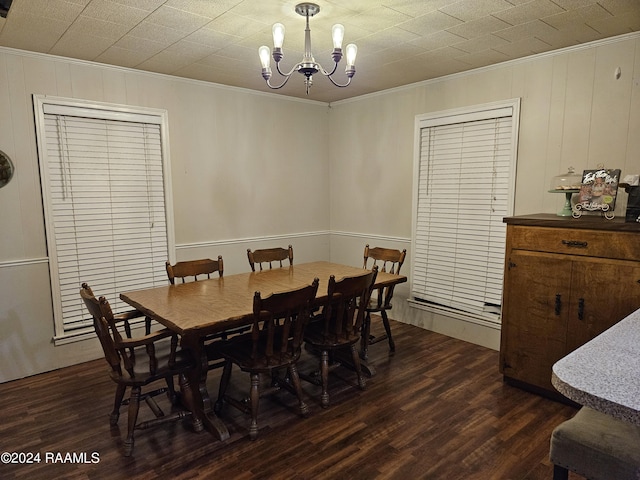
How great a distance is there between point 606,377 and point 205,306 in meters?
2.01

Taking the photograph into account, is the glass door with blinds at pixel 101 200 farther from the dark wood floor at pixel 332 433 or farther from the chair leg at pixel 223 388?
the chair leg at pixel 223 388

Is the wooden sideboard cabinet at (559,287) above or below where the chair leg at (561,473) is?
above

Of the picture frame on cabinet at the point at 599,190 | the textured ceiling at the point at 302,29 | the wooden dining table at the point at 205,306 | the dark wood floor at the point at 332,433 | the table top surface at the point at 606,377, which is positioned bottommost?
the dark wood floor at the point at 332,433

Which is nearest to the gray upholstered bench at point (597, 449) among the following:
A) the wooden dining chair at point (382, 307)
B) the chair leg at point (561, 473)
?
the chair leg at point (561, 473)

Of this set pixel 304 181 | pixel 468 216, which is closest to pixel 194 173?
pixel 304 181

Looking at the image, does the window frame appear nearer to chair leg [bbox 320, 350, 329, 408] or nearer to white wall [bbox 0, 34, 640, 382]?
white wall [bbox 0, 34, 640, 382]

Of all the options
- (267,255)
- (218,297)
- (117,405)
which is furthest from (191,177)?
(117,405)

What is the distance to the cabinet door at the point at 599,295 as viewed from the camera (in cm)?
234

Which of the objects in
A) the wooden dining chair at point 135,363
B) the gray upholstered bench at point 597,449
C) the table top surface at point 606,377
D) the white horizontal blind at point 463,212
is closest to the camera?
the table top surface at point 606,377

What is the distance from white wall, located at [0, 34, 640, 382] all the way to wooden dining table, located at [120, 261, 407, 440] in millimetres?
1137

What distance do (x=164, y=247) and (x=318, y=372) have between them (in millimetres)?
1908

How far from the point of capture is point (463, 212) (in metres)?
3.78

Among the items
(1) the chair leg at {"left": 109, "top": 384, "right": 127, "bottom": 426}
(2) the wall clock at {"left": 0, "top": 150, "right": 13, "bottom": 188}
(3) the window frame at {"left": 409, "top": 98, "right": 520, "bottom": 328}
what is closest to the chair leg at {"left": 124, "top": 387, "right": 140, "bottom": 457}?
(1) the chair leg at {"left": 109, "top": 384, "right": 127, "bottom": 426}

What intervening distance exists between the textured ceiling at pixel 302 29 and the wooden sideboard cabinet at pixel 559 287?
49.5 inches
